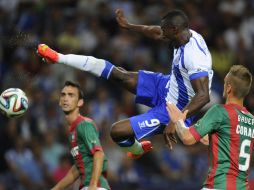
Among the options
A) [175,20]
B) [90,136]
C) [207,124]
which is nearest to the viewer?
[207,124]

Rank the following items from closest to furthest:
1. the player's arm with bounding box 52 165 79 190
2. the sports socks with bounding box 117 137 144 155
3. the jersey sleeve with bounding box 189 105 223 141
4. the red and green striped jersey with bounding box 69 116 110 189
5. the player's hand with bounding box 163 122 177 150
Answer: the jersey sleeve with bounding box 189 105 223 141
the player's hand with bounding box 163 122 177 150
the red and green striped jersey with bounding box 69 116 110 189
the sports socks with bounding box 117 137 144 155
the player's arm with bounding box 52 165 79 190

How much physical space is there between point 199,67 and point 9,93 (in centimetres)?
241

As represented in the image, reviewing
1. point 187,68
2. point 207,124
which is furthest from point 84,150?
point 207,124

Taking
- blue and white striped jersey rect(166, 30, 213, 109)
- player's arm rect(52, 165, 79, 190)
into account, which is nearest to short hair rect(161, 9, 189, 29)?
blue and white striped jersey rect(166, 30, 213, 109)

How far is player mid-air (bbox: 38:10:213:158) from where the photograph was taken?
8750 mm

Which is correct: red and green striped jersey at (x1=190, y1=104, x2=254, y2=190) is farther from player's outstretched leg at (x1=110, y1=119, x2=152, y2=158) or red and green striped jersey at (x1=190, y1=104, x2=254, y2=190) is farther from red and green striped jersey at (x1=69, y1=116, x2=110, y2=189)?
red and green striped jersey at (x1=69, y1=116, x2=110, y2=189)

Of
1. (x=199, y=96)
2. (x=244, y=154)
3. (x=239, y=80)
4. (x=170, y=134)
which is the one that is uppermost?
(x=239, y=80)

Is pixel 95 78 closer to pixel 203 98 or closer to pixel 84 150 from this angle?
pixel 84 150

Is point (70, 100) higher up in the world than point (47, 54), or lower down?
lower down

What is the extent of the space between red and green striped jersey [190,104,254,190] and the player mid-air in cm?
96

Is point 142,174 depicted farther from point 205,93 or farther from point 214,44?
point 205,93

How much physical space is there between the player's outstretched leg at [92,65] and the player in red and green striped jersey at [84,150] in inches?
26.4

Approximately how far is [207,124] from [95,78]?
7.37m

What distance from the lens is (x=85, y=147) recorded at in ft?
30.8
